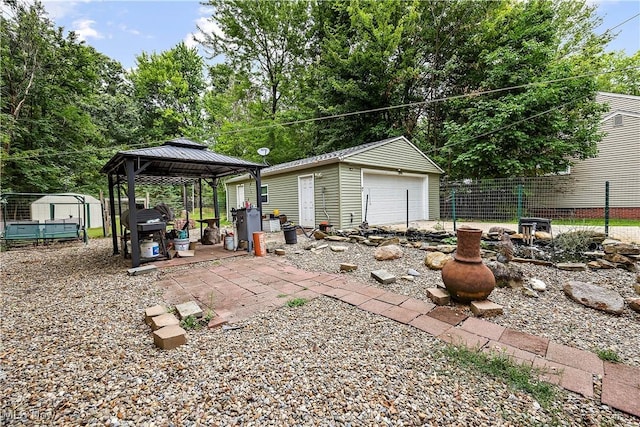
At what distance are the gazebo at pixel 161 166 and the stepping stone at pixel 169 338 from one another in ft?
9.66

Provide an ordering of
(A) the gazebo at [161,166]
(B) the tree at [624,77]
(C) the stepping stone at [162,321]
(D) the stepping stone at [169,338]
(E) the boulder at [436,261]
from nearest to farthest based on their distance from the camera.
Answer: (D) the stepping stone at [169,338] → (C) the stepping stone at [162,321] → (E) the boulder at [436,261] → (A) the gazebo at [161,166] → (B) the tree at [624,77]

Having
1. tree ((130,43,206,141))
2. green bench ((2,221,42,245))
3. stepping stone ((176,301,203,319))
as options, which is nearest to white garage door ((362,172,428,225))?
stepping stone ((176,301,203,319))

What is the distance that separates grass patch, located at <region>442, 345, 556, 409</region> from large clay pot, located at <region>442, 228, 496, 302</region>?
863mm

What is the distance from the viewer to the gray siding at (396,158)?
9.19 meters

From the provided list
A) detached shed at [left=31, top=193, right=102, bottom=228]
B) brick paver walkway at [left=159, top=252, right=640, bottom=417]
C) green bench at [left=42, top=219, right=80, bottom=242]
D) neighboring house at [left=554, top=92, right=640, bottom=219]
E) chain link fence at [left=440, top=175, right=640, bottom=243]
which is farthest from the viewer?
detached shed at [left=31, top=193, right=102, bottom=228]

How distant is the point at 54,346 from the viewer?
7.28 feet

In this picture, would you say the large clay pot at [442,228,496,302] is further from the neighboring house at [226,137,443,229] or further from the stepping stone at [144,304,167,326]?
the neighboring house at [226,137,443,229]

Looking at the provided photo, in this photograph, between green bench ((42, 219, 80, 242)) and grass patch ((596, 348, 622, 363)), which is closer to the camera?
grass patch ((596, 348, 622, 363))

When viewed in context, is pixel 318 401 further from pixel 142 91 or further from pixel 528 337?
pixel 142 91

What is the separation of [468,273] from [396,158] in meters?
8.12

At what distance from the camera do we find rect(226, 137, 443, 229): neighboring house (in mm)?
8820

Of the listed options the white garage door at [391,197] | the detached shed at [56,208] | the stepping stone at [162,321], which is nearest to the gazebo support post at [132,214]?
the stepping stone at [162,321]

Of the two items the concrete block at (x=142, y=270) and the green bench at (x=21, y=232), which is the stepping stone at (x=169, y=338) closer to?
the concrete block at (x=142, y=270)

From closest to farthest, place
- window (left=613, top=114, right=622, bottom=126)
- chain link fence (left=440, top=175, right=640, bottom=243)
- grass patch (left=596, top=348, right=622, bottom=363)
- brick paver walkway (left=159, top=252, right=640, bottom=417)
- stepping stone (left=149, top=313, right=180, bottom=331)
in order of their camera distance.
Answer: brick paver walkway (left=159, top=252, right=640, bottom=417)
grass patch (left=596, top=348, right=622, bottom=363)
stepping stone (left=149, top=313, right=180, bottom=331)
chain link fence (left=440, top=175, right=640, bottom=243)
window (left=613, top=114, right=622, bottom=126)
